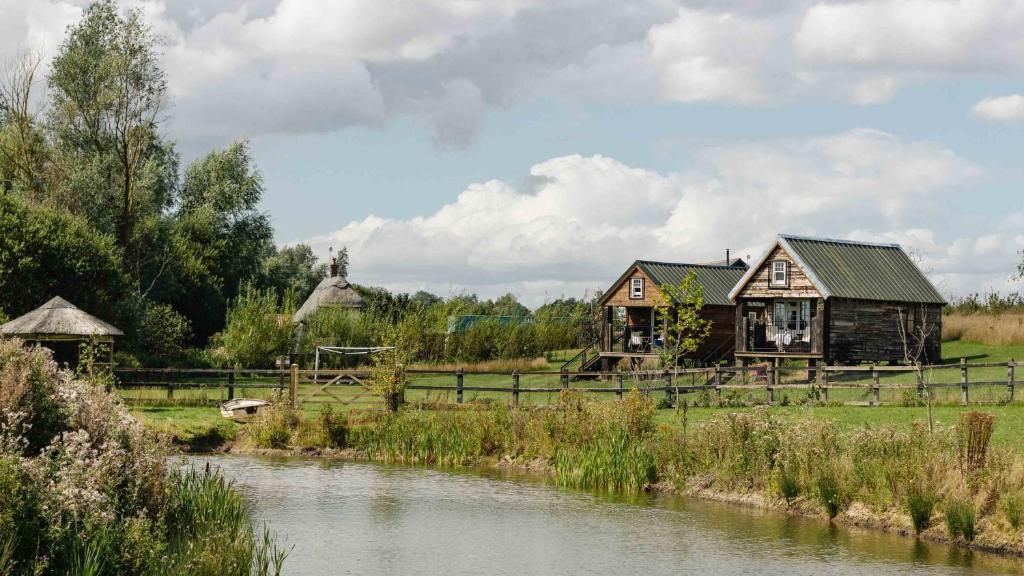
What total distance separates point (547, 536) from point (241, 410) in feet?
53.5

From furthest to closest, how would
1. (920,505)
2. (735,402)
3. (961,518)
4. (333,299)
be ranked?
1. (333,299)
2. (735,402)
3. (920,505)
4. (961,518)

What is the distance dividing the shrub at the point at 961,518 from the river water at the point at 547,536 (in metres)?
0.35

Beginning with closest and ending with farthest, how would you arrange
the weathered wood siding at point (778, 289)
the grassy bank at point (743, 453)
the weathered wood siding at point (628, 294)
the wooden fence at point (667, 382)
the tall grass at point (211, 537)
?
the tall grass at point (211, 537) → the grassy bank at point (743, 453) → the wooden fence at point (667, 382) → the weathered wood siding at point (778, 289) → the weathered wood siding at point (628, 294)

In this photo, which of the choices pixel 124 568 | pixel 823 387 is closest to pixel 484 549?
pixel 124 568

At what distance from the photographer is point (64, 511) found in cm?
1343

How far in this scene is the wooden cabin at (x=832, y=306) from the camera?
50.5m

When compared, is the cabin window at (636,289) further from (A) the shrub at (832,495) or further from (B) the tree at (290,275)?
(A) the shrub at (832,495)

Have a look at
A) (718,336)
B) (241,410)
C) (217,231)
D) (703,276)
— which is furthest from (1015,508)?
(217,231)

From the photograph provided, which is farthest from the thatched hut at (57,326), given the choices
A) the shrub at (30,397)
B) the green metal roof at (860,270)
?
the green metal roof at (860,270)

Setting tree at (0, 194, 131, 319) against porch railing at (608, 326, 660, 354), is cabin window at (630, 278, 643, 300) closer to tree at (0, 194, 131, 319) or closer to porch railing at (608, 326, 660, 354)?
porch railing at (608, 326, 660, 354)

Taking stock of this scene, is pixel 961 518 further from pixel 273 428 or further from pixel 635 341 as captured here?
pixel 635 341

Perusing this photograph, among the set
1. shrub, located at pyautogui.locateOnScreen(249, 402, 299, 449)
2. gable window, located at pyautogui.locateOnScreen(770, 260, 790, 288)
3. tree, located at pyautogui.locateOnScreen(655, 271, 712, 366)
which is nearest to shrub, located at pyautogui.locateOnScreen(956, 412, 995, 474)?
shrub, located at pyautogui.locateOnScreen(249, 402, 299, 449)

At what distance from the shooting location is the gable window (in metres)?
51.6

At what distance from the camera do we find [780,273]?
51.8m
